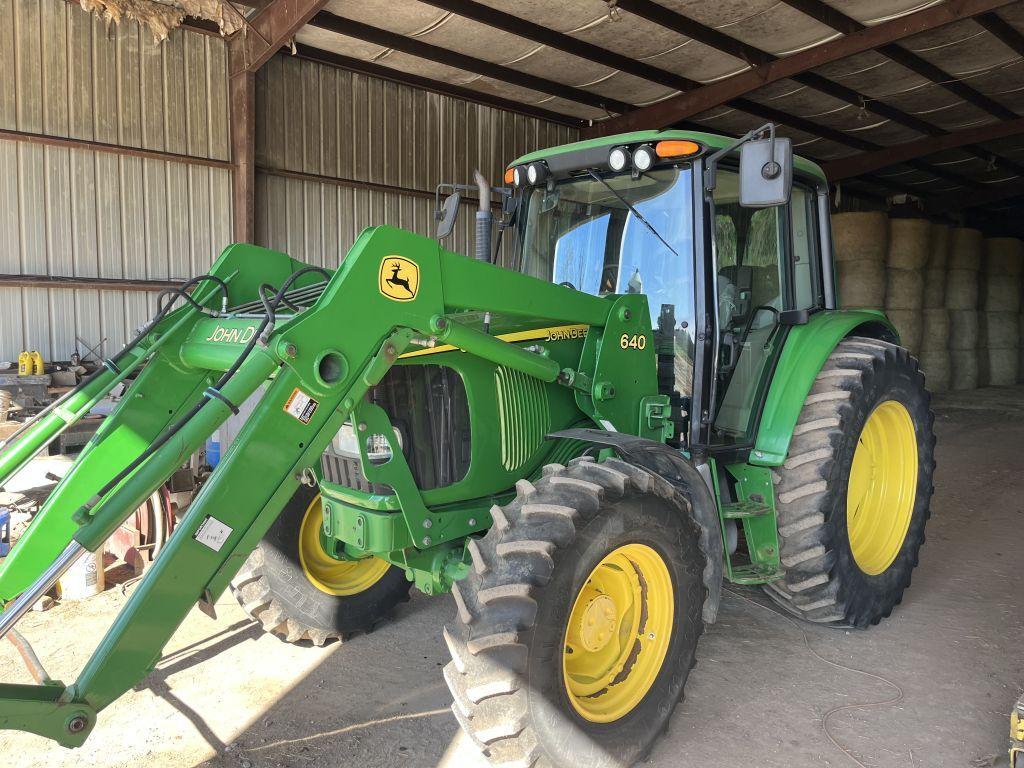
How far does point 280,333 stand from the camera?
2.17 meters

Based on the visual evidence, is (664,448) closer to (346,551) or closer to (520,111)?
(346,551)

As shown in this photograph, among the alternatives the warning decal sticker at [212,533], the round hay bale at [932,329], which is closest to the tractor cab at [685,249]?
the warning decal sticker at [212,533]

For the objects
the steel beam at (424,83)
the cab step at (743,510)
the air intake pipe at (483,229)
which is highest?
the steel beam at (424,83)

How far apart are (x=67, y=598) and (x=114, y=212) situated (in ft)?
13.8

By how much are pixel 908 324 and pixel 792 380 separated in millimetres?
9826

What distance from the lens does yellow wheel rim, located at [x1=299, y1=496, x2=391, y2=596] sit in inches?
131

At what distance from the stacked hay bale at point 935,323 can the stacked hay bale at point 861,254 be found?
1411 millimetres

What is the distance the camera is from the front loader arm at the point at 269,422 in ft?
6.30

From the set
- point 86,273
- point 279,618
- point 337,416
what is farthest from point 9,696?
point 86,273

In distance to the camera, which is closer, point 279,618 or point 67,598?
point 279,618

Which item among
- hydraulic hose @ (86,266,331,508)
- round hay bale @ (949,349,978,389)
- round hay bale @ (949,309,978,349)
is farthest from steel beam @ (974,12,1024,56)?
hydraulic hose @ (86,266,331,508)

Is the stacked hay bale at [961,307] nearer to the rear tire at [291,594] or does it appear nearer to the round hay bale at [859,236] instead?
the round hay bale at [859,236]

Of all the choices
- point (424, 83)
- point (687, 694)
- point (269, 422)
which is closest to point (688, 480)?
point (687, 694)

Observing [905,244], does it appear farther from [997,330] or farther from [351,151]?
[351,151]
